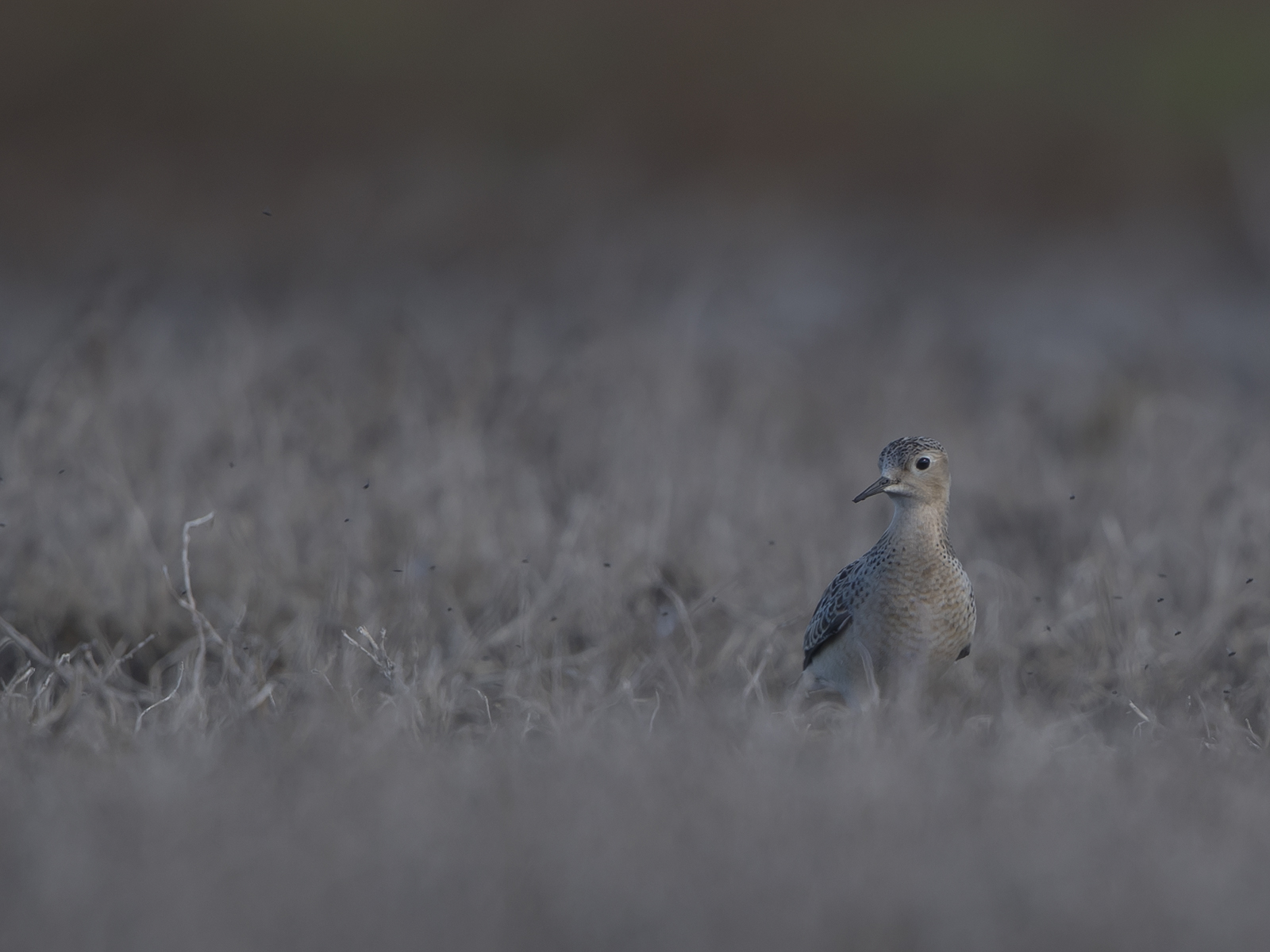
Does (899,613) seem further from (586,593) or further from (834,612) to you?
(586,593)

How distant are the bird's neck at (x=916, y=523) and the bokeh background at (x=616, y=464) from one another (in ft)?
1.34

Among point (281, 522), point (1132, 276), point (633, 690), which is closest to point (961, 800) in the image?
point (633, 690)

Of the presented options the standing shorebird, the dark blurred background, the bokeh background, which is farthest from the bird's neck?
the dark blurred background

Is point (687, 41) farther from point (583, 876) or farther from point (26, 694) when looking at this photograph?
point (583, 876)

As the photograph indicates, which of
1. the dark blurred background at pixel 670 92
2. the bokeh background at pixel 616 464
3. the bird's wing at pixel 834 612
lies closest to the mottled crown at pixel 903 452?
the bird's wing at pixel 834 612

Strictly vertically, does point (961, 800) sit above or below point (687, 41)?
below

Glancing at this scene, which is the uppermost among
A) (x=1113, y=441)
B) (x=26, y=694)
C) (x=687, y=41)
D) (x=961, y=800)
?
(x=687, y=41)

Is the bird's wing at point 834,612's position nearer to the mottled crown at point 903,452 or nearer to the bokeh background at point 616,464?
the bokeh background at point 616,464

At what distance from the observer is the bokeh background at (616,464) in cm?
197

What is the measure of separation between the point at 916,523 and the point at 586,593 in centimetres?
106

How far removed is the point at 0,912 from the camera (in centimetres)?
182

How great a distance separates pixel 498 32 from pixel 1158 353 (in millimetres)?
6847

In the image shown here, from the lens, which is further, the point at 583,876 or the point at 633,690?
the point at 633,690

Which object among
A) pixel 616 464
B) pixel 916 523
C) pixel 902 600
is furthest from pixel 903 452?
pixel 616 464
